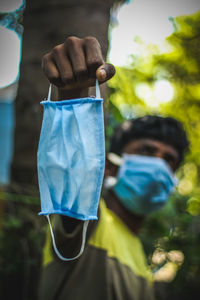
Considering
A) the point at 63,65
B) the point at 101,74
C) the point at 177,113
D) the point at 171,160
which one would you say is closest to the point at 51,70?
the point at 63,65

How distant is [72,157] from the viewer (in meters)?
0.81

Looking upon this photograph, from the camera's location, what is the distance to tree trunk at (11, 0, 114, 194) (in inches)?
53.6

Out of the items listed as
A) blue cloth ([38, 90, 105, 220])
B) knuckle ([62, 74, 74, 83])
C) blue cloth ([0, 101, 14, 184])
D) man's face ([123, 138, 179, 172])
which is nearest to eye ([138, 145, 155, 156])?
man's face ([123, 138, 179, 172])

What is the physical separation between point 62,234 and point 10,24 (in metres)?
1.12

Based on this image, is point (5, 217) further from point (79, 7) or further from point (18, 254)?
point (79, 7)

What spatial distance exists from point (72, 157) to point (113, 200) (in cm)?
118

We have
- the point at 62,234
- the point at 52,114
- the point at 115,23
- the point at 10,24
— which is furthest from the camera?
the point at 115,23

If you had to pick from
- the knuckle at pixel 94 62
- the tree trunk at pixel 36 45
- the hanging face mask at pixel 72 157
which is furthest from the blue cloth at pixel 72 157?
the tree trunk at pixel 36 45

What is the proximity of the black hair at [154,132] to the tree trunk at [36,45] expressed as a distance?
73 centimetres

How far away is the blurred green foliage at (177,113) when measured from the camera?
2.27m

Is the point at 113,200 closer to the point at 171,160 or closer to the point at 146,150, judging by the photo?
the point at 146,150

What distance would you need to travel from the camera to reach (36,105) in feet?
5.68

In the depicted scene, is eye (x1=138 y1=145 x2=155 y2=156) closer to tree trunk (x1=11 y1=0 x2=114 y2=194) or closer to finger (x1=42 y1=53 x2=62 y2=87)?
tree trunk (x1=11 y1=0 x2=114 y2=194)

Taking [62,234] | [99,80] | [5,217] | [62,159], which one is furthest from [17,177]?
[99,80]
